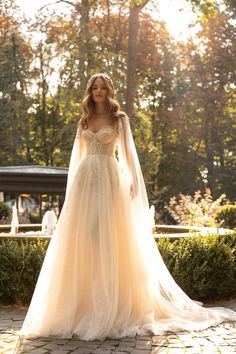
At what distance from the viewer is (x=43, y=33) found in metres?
27.0

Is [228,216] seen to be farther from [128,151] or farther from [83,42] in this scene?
[83,42]

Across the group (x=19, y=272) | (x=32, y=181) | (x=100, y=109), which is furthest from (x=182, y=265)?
(x=32, y=181)

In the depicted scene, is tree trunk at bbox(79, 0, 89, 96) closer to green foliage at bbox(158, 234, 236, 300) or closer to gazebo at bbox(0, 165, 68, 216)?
gazebo at bbox(0, 165, 68, 216)

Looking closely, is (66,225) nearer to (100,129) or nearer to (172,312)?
(100,129)

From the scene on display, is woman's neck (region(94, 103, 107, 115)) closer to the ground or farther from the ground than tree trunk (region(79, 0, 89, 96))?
closer to the ground

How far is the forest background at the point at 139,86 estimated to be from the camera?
987 inches

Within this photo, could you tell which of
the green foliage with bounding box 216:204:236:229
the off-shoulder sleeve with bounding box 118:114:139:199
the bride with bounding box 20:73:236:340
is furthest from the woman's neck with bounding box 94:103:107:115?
the green foliage with bounding box 216:204:236:229

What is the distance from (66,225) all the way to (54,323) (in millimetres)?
916

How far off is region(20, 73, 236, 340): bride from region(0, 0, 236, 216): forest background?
17.4 metres

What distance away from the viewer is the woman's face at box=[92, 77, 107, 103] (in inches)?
213

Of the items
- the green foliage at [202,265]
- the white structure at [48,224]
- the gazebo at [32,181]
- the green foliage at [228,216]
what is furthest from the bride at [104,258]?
the green foliage at [228,216]

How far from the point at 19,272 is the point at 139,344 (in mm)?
2394

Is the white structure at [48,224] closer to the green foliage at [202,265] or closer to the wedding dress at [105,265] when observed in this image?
the green foliage at [202,265]

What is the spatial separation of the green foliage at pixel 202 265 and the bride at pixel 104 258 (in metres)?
1.06
